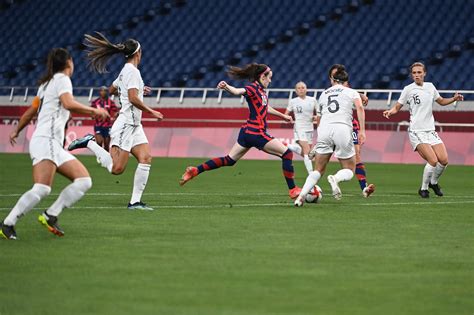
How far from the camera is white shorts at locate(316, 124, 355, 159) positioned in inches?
614

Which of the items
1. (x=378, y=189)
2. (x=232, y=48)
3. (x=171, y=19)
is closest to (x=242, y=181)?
(x=378, y=189)

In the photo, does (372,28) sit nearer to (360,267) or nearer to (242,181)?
(242,181)

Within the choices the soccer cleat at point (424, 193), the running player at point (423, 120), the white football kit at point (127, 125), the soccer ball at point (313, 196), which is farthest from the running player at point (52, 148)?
the running player at point (423, 120)

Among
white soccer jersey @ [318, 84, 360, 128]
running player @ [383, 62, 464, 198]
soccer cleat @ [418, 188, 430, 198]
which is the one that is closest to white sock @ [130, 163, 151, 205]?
white soccer jersey @ [318, 84, 360, 128]

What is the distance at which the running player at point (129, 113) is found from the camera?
574 inches

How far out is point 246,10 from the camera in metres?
41.1

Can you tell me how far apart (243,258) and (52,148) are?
8.04ft

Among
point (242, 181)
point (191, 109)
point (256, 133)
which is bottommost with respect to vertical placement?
point (256, 133)

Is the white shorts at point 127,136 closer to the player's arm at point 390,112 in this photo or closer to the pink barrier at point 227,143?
the player's arm at point 390,112

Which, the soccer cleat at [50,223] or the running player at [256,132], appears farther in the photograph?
the running player at [256,132]

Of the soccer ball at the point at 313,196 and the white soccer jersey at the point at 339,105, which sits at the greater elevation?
the white soccer jersey at the point at 339,105

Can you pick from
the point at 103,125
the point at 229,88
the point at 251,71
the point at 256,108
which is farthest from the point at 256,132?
the point at 103,125

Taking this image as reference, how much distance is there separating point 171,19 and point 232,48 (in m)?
3.75

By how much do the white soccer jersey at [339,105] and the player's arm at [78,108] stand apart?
571 cm
